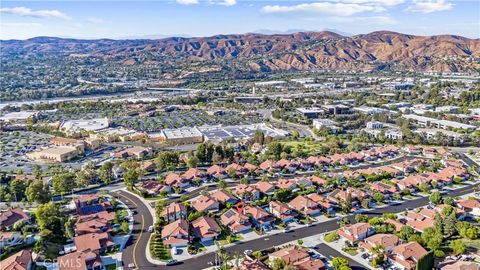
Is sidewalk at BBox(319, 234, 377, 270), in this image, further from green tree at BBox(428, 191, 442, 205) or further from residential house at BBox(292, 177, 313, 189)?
green tree at BBox(428, 191, 442, 205)

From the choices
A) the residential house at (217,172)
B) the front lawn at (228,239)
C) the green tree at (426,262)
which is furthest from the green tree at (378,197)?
the residential house at (217,172)

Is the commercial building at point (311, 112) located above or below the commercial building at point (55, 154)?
above

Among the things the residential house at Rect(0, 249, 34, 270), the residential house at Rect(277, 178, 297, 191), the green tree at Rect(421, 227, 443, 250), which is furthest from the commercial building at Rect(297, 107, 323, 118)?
the residential house at Rect(0, 249, 34, 270)

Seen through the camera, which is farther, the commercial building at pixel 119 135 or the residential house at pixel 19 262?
the commercial building at pixel 119 135

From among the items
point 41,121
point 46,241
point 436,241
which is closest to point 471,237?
point 436,241

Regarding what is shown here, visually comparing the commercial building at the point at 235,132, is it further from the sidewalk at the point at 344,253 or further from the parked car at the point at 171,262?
the parked car at the point at 171,262

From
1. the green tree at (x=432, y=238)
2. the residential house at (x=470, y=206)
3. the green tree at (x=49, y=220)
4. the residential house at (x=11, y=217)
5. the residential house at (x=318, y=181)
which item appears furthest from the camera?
the residential house at (x=318, y=181)

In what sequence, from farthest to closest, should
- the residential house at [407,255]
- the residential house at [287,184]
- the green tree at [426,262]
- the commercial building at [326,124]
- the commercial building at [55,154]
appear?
the commercial building at [326,124] → the commercial building at [55,154] → the residential house at [287,184] → the residential house at [407,255] → the green tree at [426,262]

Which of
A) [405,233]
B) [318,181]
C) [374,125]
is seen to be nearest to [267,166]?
[318,181]
